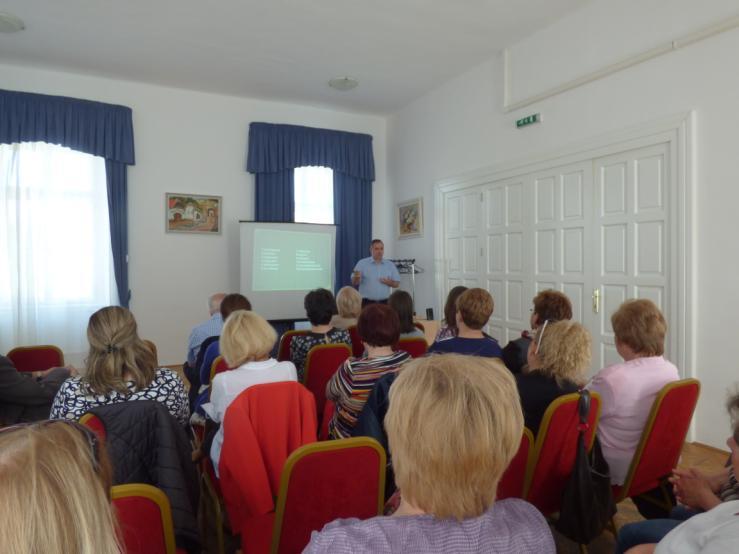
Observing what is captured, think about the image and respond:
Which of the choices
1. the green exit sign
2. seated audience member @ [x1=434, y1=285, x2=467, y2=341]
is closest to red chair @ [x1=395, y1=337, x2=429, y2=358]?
seated audience member @ [x1=434, y1=285, x2=467, y2=341]

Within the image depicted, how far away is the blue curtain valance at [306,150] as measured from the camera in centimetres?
673

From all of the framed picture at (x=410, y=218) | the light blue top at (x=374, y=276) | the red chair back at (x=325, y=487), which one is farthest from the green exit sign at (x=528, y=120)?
the red chair back at (x=325, y=487)

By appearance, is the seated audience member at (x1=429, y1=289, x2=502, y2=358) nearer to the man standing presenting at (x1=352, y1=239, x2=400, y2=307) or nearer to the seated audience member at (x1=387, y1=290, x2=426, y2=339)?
the seated audience member at (x1=387, y1=290, x2=426, y2=339)

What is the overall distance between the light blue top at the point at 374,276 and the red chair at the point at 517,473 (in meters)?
4.88

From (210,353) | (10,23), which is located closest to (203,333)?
(210,353)

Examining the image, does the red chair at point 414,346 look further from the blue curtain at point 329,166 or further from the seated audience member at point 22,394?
the blue curtain at point 329,166

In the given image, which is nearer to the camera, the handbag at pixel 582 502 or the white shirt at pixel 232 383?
the handbag at pixel 582 502

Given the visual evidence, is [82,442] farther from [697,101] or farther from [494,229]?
[494,229]

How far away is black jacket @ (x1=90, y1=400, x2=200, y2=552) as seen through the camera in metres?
1.52

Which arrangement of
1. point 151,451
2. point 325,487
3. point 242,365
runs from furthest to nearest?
point 242,365
point 151,451
point 325,487

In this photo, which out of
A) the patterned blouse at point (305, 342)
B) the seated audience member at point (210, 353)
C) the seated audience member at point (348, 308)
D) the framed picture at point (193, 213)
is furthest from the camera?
the framed picture at point (193, 213)

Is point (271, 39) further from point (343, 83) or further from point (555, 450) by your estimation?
point (555, 450)

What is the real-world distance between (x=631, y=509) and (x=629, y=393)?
98 cm

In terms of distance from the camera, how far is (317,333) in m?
3.21
